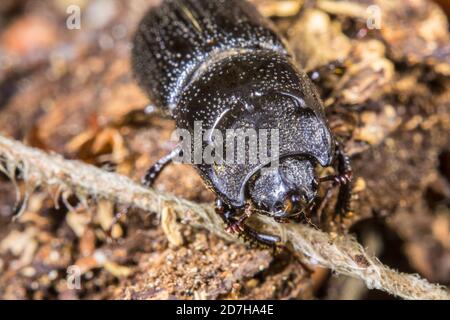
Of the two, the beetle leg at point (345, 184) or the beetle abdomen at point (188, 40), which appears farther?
the beetle abdomen at point (188, 40)

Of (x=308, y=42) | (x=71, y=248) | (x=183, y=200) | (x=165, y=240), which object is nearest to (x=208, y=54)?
(x=308, y=42)

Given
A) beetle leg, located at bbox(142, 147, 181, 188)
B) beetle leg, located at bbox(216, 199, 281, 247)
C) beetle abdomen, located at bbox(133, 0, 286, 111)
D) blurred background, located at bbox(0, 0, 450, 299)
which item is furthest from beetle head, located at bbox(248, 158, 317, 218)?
beetle abdomen, located at bbox(133, 0, 286, 111)

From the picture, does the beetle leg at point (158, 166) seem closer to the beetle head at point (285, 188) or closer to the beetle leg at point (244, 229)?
the beetle leg at point (244, 229)

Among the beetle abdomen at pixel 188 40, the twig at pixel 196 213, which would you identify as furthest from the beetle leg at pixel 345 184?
the beetle abdomen at pixel 188 40

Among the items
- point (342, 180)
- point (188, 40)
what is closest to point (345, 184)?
point (342, 180)

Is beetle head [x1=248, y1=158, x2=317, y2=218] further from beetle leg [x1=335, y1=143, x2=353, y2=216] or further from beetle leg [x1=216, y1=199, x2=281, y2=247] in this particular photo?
beetle leg [x1=335, y1=143, x2=353, y2=216]

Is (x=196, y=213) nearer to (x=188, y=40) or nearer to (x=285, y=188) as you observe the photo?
(x=285, y=188)
